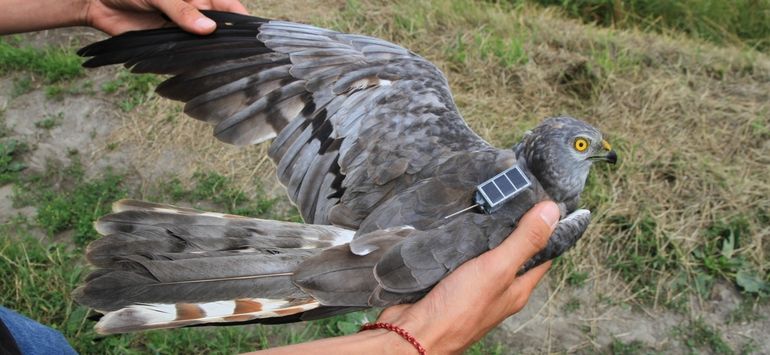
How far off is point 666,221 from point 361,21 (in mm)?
3541

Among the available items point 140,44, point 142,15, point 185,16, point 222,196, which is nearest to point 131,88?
point 222,196

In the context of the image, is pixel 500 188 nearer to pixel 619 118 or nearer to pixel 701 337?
pixel 701 337

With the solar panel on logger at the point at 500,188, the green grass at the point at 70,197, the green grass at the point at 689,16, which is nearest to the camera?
the solar panel on logger at the point at 500,188

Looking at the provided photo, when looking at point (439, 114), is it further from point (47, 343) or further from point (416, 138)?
point (47, 343)

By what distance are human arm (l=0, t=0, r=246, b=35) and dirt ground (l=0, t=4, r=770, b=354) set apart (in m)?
1.93

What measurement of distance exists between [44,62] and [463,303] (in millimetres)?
5495

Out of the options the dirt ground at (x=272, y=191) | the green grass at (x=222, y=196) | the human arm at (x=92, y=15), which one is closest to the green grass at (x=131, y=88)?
the dirt ground at (x=272, y=191)

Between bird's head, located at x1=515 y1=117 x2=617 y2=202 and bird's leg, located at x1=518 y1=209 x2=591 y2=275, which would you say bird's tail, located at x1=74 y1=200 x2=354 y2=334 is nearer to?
bird's leg, located at x1=518 y1=209 x2=591 y2=275

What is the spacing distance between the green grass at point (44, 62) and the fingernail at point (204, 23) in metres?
3.40

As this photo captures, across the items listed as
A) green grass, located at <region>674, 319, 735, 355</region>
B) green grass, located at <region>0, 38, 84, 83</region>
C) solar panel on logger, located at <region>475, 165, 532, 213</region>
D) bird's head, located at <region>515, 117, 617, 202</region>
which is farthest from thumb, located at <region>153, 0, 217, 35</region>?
green grass, located at <region>674, 319, 735, 355</region>

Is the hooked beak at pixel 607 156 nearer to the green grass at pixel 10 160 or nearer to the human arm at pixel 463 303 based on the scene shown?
the human arm at pixel 463 303

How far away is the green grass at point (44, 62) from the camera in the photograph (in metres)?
6.32

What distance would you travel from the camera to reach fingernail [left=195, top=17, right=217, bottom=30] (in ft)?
11.6

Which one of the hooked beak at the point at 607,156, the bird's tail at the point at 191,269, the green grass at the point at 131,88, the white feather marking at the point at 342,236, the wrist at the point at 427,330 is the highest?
the hooked beak at the point at 607,156
